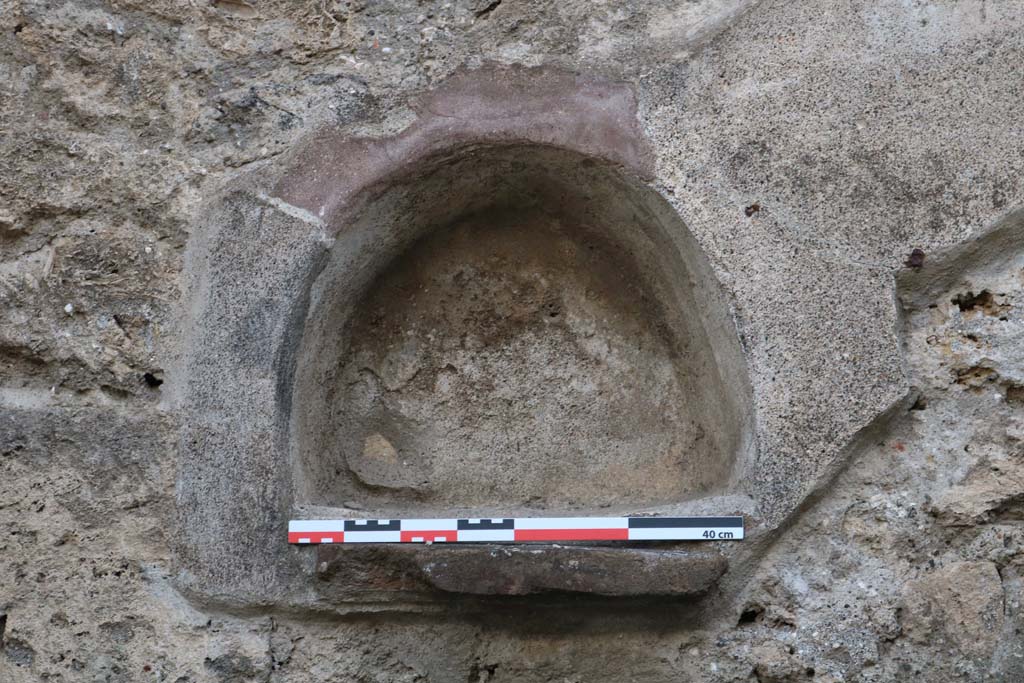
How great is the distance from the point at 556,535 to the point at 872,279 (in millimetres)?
590

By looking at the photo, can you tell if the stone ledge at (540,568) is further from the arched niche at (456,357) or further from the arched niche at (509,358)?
the arched niche at (509,358)

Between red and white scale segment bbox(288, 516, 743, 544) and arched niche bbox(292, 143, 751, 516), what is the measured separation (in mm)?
85

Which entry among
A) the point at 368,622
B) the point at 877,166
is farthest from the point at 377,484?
the point at 877,166

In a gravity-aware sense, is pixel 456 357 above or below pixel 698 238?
below

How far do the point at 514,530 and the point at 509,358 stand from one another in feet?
Result: 1.09

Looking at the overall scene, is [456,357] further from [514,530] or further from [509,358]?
[514,530]

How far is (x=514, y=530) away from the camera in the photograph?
1.63 meters

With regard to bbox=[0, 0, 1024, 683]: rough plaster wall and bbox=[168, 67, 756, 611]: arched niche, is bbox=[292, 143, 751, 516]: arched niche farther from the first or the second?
bbox=[0, 0, 1024, 683]: rough plaster wall

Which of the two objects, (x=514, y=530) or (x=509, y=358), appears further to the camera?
(x=509, y=358)

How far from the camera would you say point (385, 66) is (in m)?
1.69

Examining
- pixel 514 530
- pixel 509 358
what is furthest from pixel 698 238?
pixel 514 530

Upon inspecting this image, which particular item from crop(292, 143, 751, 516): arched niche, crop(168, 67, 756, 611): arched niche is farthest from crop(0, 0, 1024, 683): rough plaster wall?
crop(292, 143, 751, 516): arched niche

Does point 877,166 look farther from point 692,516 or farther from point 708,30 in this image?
point 692,516

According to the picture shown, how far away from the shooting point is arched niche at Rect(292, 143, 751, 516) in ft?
5.67
